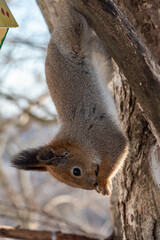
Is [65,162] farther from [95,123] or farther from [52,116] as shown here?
[52,116]

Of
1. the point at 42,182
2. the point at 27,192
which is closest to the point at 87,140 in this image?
the point at 27,192

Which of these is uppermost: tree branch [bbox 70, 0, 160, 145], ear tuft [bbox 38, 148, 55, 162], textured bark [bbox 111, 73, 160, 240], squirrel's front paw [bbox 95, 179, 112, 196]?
tree branch [bbox 70, 0, 160, 145]

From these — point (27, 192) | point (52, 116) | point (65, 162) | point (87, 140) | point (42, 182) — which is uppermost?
point (87, 140)

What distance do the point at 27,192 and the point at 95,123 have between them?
5260 millimetres

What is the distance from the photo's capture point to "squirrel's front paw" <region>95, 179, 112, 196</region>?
2699mm

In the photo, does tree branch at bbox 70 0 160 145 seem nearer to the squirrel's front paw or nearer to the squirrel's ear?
the squirrel's front paw

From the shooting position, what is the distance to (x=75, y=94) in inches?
106

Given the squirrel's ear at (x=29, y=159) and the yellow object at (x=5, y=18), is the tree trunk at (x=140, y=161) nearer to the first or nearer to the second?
the squirrel's ear at (x=29, y=159)

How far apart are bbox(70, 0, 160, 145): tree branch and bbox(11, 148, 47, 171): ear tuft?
0.98 metres

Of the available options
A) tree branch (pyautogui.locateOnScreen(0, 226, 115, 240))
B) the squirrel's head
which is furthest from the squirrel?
tree branch (pyautogui.locateOnScreen(0, 226, 115, 240))

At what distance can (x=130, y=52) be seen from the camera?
6.52 ft

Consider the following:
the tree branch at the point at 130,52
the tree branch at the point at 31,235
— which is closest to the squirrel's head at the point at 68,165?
the tree branch at the point at 31,235

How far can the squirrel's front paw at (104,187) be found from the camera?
270cm

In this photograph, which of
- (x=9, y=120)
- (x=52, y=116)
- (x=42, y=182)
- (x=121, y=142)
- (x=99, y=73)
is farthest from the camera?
(x=42, y=182)
